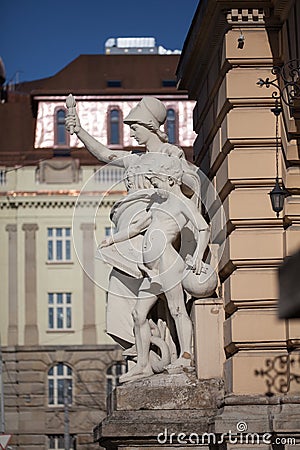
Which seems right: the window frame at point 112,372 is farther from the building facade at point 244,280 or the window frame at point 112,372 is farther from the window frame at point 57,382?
the building facade at point 244,280

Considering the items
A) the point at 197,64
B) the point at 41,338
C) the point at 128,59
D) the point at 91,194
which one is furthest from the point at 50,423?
the point at 197,64

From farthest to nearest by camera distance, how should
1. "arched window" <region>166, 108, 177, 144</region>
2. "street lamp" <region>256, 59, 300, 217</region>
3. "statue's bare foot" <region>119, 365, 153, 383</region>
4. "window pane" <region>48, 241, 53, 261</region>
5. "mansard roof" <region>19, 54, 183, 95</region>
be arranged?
"mansard roof" <region>19, 54, 183, 95</region>, "window pane" <region>48, 241, 53, 261</region>, "arched window" <region>166, 108, 177, 144</region>, "statue's bare foot" <region>119, 365, 153, 383</region>, "street lamp" <region>256, 59, 300, 217</region>

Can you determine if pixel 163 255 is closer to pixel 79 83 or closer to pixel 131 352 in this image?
pixel 131 352

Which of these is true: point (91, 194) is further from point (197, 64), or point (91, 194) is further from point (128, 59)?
point (197, 64)

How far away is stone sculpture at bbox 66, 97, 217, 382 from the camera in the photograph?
498 inches

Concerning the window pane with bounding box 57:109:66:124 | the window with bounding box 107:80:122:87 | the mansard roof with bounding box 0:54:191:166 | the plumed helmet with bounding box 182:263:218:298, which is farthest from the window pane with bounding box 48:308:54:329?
the plumed helmet with bounding box 182:263:218:298

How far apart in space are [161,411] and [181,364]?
0.54 meters

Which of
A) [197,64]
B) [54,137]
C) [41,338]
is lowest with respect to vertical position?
[197,64]

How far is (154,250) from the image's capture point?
41.6 ft

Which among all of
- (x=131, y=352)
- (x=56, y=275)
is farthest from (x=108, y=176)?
(x=131, y=352)

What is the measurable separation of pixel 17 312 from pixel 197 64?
3896 cm

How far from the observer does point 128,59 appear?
5825 centimetres

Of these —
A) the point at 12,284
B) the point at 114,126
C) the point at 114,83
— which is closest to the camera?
the point at 12,284

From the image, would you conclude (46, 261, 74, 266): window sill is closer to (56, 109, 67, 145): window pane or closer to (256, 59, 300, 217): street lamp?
(56, 109, 67, 145): window pane
